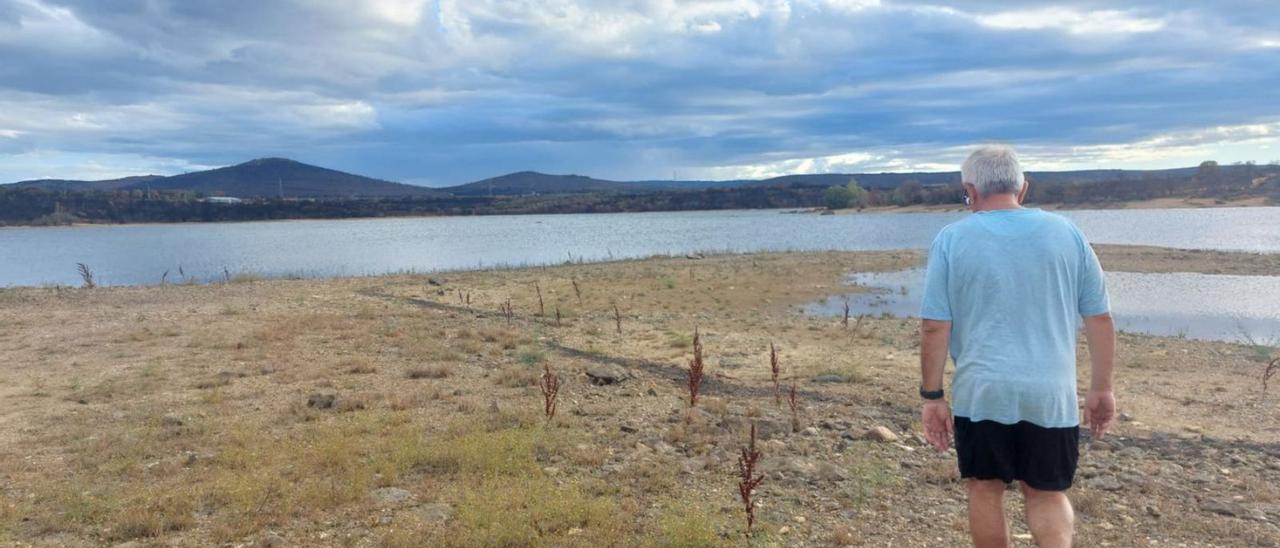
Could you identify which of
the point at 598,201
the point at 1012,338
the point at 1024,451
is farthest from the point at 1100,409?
the point at 598,201

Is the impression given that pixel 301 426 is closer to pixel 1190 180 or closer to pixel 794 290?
pixel 794 290

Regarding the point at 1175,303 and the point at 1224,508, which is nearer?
the point at 1224,508

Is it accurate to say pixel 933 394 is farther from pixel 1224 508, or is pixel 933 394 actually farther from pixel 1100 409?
pixel 1224 508

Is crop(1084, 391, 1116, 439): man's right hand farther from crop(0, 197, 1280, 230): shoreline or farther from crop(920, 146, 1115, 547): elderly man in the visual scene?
crop(0, 197, 1280, 230): shoreline

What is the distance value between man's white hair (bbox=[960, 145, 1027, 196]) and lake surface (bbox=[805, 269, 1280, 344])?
14.1m

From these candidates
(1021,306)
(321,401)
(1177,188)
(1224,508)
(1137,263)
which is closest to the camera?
(1021,306)

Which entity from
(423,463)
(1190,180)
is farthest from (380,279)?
(1190,180)

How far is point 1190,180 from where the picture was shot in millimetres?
81438

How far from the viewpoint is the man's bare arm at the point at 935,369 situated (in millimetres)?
3107

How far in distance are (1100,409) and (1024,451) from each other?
1.43 feet

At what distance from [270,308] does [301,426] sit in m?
9.56

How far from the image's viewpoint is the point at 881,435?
648 cm

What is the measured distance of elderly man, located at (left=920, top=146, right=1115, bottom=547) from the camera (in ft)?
9.74

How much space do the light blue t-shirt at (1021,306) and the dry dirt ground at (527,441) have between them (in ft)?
5.64
